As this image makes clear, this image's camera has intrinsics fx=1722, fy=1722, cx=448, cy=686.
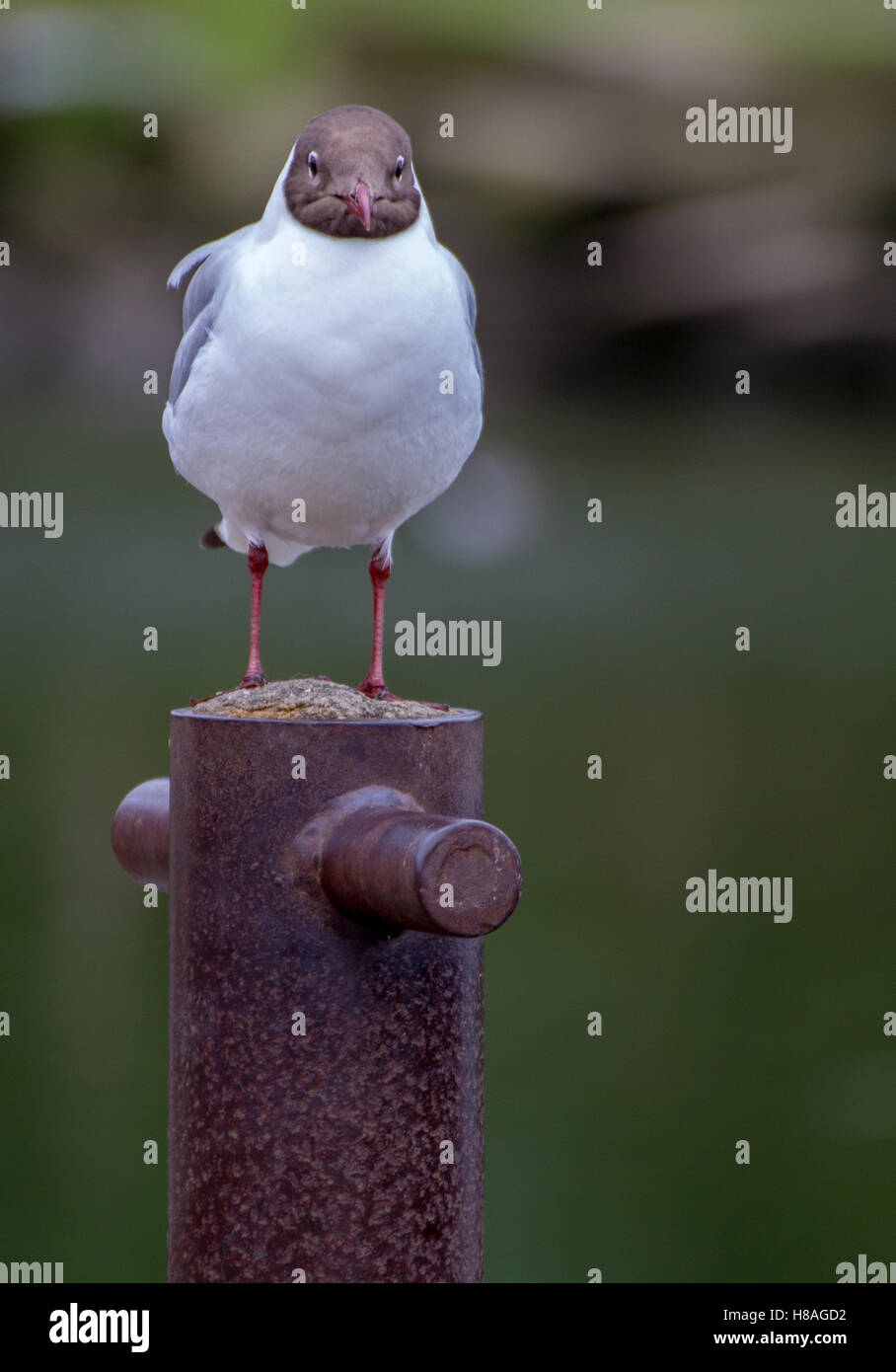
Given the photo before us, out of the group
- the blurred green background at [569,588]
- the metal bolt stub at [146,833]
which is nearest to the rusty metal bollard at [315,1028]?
the metal bolt stub at [146,833]

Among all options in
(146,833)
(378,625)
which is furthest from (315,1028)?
(378,625)

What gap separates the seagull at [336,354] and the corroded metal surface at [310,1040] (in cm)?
21

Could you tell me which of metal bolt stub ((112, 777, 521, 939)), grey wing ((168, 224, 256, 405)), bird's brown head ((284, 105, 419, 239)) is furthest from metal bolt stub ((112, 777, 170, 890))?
bird's brown head ((284, 105, 419, 239))

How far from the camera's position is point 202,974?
51.3 inches

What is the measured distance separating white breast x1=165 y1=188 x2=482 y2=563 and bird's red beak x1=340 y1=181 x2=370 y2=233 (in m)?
0.05

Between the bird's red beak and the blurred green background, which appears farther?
the blurred green background

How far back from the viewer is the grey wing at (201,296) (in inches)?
60.7

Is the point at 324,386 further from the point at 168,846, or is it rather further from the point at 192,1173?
the point at 192,1173

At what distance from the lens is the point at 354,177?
1343mm

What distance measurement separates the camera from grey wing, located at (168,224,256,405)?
5.06 feet

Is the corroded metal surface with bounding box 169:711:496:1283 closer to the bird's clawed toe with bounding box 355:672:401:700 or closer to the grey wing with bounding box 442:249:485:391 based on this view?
the bird's clawed toe with bounding box 355:672:401:700

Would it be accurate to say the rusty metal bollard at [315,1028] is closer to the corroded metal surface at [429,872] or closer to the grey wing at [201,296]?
the corroded metal surface at [429,872]

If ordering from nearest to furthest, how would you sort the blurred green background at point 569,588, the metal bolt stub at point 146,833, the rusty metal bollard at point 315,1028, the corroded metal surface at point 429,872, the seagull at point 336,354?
the corroded metal surface at point 429,872 → the rusty metal bollard at point 315,1028 → the seagull at point 336,354 → the metal bolt stub at point 146,833 → the blurred green background at point 569,588

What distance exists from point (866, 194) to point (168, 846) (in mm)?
6583
